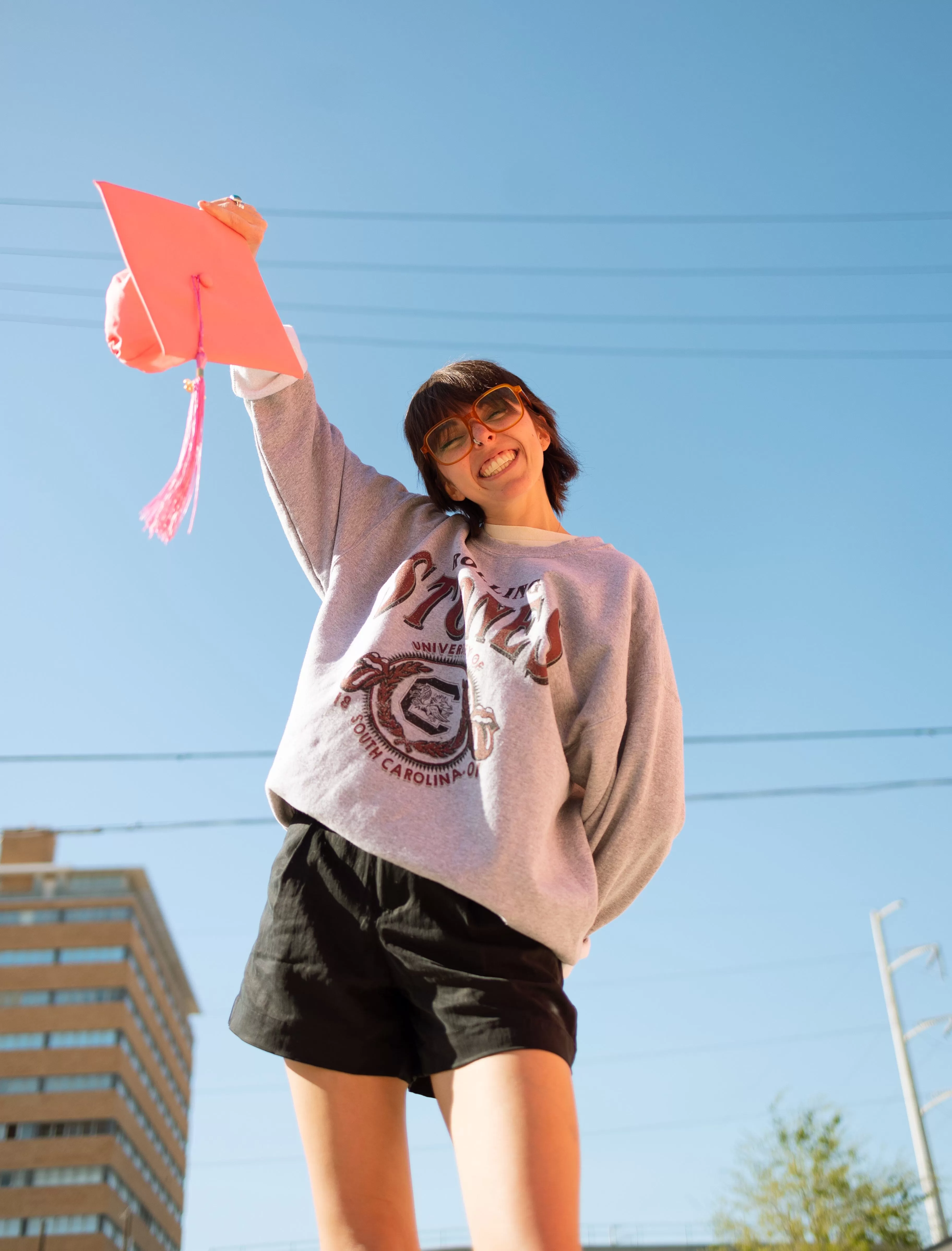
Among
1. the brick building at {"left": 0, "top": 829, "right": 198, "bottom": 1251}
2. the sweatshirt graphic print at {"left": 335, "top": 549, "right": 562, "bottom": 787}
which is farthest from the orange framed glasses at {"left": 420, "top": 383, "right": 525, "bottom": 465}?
the brick building at {"left": 0, "top": 829, "right": 198, "bottom": 1251}

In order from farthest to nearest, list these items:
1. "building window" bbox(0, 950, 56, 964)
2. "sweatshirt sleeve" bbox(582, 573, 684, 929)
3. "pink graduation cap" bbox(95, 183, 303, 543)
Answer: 1. "building window" bbox(0, 950, 56, 964)
2. "pink graduation cap" bbox(95, 183, 303, 543)
3. "sweatshirt sleeve" bbox(582, 573, 684, 929)

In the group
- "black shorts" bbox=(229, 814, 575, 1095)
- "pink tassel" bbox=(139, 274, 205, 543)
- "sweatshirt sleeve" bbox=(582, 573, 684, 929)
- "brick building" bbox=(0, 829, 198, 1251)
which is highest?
"brick building" bbox=(0, 829, 198, 1251)

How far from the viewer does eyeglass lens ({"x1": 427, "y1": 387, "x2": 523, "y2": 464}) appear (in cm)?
194

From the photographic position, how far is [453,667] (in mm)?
1685

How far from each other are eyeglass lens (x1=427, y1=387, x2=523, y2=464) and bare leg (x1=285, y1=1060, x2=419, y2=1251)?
1.05 m

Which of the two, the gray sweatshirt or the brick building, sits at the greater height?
the brick building

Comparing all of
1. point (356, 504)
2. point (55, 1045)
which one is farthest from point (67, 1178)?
point (356, 504)

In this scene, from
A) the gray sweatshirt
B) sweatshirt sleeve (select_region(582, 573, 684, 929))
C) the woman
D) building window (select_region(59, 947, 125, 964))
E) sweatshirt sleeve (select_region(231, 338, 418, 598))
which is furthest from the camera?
building window (select_region(59, 947, 125, 964))

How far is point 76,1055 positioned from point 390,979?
2440 inches

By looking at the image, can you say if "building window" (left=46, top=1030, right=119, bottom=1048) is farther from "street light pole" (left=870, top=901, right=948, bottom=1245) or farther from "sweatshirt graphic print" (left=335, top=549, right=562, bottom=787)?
"sweatshirt graphic print" (left=335, top=549, right=562, bottom=787)

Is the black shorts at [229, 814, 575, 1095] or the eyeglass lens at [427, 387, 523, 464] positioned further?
the eyeglass lens at [427, 387, 523, 464]

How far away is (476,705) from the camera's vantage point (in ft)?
5.14

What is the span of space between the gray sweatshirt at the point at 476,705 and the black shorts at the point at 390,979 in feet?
0.14

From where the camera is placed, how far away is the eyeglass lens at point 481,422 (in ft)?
6.36
